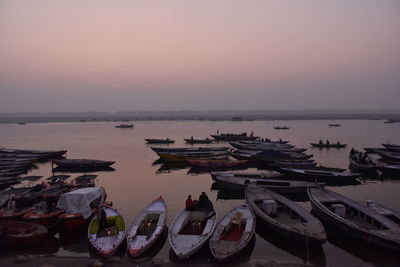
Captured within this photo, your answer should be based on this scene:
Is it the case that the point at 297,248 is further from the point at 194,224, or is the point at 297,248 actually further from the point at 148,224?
the point at 148,224

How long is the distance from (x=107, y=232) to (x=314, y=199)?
12.4 meters

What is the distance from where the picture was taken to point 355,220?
693 inches

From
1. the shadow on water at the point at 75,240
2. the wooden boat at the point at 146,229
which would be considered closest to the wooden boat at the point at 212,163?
the wooden boat at the point at 146,229

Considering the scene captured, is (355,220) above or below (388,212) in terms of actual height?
below

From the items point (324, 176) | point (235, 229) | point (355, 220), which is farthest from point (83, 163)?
point (355, 220)

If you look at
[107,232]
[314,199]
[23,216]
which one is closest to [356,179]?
[314,199]

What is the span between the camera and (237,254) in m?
13.9

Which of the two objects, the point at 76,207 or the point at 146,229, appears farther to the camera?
the point at 76,207

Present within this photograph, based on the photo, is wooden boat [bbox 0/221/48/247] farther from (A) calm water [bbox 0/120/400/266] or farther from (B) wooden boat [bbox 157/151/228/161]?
(B) wooden boat [bbox 157/151/228/161]

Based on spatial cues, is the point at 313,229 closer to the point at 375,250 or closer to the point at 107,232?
the point at 375,250

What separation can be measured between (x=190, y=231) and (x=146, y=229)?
2.18 m

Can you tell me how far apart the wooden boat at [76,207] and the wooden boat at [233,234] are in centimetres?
747

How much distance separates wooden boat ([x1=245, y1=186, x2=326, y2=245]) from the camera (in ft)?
48.7

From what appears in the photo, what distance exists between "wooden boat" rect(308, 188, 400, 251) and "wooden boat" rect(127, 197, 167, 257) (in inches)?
359
